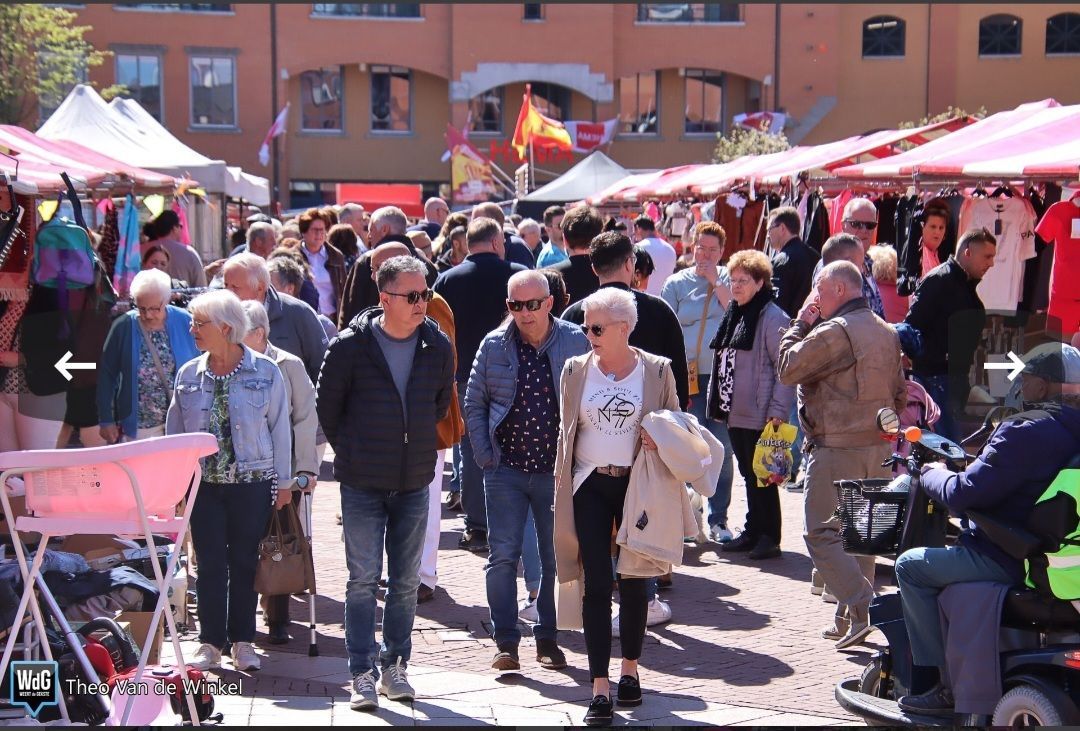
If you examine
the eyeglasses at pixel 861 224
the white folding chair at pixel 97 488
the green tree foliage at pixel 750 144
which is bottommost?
the white folding chair at pixel 97 488

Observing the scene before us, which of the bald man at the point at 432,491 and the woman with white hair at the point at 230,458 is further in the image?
the bald man at the point at 432,491

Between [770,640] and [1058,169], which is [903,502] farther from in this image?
[1058,169]

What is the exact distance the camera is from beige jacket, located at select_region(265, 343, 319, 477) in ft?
22.8

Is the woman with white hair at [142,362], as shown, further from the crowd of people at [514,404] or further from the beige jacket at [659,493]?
the beige jacket at [659,493]

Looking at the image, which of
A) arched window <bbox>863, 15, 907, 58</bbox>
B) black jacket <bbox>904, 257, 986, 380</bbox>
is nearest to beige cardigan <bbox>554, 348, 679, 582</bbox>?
black jacket <bbox>904, 257, 986, 380</bbox>

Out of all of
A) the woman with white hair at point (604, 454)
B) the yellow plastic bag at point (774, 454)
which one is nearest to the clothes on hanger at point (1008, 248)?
the yellow plastic bag at point (774, 454)

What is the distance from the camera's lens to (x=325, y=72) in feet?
157

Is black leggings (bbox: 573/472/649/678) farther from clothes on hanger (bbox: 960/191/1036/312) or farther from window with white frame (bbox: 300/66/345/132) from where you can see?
window with white frame (bbox: 300/66/345/132)

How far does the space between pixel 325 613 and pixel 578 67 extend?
4087 centimetres

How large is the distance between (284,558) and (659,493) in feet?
6.50

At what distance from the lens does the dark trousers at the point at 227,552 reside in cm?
646

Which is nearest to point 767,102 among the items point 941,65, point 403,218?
point 941,65

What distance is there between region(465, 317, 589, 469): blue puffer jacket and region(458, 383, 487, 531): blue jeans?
7.26ft

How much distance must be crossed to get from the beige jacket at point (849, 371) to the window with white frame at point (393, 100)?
1660 inches
